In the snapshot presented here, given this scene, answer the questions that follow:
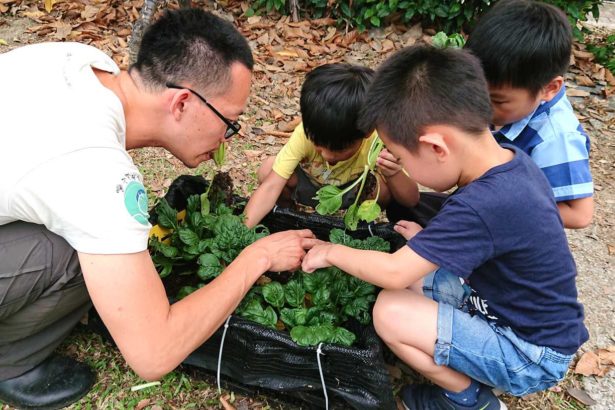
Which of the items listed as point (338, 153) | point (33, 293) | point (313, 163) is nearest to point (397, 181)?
point (338, 153)

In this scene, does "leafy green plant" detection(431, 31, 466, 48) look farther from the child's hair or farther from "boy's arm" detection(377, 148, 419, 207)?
"boy's arm" detection(377, 148, 419, 207)

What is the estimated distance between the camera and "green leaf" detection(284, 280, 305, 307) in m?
2.07

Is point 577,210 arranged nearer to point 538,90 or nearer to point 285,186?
point 538,90

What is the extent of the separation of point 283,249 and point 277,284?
0.51 feet

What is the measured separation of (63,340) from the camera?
84.2 inches

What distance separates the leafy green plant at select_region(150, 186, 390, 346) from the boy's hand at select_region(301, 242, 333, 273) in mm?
154

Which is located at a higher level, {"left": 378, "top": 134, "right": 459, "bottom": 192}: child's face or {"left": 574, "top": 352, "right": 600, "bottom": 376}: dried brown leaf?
{"left": 378, "top": 134, "right": 459, "bottom": 192}: child's face

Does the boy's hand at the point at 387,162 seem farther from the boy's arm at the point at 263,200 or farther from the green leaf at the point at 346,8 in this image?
the green leaf at the point at 346,8

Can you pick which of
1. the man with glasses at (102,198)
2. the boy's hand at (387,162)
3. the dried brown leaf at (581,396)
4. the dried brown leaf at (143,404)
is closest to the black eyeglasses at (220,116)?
the man with glasses at (102,198)

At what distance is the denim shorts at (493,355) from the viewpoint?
171 centimetres

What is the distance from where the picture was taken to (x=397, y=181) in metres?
2.42

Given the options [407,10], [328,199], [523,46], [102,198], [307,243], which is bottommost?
[307,243]

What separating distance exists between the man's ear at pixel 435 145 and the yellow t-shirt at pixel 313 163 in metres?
0.76

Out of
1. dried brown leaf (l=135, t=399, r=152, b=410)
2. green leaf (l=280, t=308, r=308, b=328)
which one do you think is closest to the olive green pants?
dried brown leaf (l=135, t=399, r=152, b=410)
